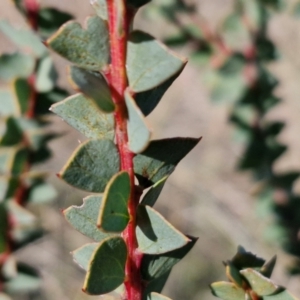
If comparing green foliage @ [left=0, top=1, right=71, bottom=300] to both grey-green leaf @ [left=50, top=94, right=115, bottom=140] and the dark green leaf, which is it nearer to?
the dark green leaf

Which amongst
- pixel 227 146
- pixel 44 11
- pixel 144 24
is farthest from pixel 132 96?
pixel 227 146

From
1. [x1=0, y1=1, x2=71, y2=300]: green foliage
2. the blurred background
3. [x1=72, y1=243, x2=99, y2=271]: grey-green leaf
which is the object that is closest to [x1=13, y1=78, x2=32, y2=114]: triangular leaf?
[x1=0, y1=1, x2=71, y2=300]: green foliage

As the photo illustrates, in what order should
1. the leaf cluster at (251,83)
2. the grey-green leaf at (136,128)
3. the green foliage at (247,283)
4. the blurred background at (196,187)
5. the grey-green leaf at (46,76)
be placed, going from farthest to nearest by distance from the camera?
the blurred background at (196,187) < the leaf cluster at (251,83) < the grey-green leaf at (46,76) < the green foliage at (247,283) < the grey-green leaf at (136,128)

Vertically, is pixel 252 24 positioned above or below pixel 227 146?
above

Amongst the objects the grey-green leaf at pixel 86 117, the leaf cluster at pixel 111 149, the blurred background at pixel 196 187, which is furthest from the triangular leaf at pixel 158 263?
the blurred background at pixel 196 187

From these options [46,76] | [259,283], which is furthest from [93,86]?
[46,76]

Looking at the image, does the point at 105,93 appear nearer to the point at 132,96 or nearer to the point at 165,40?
the point at 132,96

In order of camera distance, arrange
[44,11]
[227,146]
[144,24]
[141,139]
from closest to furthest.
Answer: [141,139], [44,11], [144,24], [227,146]

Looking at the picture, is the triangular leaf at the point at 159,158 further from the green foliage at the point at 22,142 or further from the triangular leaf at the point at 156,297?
the green foliage at the point at 22,142
